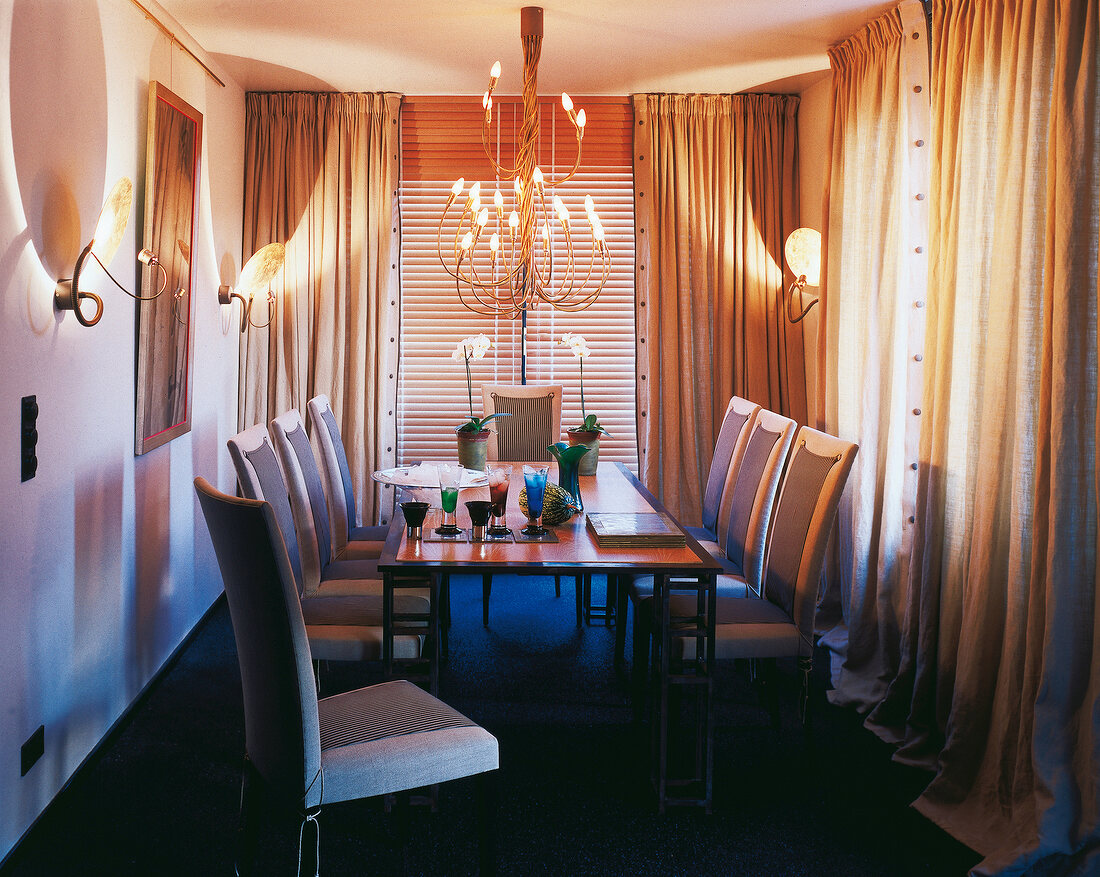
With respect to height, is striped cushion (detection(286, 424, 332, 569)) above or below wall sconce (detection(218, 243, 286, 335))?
below

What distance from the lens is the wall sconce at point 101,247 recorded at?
96.5 inches

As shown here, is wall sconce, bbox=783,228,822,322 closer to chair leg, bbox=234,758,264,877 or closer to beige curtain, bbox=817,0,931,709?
beige curtain, bbox=817,0,931,709

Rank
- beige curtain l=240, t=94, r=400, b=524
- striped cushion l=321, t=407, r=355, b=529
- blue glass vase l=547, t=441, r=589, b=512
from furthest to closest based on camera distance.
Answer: beige curtain l=240, t=94, r=400, b=524, striped cushion l=321, t=407, r=355, b=529, blue glass vase l=547, t=441, r=589, b=512

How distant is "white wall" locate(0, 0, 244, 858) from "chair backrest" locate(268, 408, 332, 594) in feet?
1.74

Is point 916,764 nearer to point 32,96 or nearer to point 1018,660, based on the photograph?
point 1018,660

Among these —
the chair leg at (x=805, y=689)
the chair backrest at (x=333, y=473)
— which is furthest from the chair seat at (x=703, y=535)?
the chair backrest at (x=333, y=473)

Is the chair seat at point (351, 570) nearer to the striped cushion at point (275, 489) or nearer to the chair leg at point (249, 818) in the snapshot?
the striped cushion at point (275, 489)

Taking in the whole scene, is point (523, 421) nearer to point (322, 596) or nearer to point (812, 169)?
point (322, 596)

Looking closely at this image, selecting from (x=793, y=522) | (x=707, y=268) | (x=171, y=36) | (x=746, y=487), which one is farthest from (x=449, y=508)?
(x=707, y=268)

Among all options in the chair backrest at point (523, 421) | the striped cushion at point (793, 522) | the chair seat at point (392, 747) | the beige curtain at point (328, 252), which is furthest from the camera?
the beige curtain at point (328, 252)

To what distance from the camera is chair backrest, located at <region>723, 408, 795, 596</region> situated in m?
3.04

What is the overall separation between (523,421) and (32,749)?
2.57 m

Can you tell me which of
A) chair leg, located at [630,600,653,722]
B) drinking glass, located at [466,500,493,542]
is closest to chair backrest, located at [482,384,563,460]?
chair leg, located at [630,600,653,722]

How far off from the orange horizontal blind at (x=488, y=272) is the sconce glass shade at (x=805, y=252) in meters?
1.02
